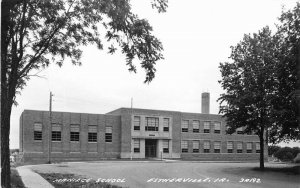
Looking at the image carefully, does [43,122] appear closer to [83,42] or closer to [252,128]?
[252,128]

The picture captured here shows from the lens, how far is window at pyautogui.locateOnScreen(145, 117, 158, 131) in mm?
60562

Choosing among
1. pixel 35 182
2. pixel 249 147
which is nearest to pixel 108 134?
pixel 249 147

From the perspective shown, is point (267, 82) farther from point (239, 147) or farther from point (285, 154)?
point (239, 147)

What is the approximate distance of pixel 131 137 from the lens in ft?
194

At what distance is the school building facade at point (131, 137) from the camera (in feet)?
176

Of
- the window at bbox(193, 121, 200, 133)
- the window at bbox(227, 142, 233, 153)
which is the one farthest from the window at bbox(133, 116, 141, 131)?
the window at bbox(227, 142, 233, 153)

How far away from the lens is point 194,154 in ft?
209

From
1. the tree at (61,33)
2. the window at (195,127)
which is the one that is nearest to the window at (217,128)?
the window at (195,127)

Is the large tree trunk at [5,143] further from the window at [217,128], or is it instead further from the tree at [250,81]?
the window at [217,128]

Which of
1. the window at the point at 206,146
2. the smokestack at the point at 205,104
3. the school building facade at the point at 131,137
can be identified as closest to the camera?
the school building facade at the point at 131,137

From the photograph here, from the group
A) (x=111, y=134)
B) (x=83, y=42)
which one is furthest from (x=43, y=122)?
(x=83, y=42)

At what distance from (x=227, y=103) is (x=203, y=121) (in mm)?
31806

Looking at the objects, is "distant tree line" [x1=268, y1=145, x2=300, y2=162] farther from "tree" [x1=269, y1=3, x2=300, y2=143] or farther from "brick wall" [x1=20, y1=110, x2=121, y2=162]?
"tree" [x1=269, y1=3, x2=300, y2=143]

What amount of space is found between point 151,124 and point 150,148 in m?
3.85
